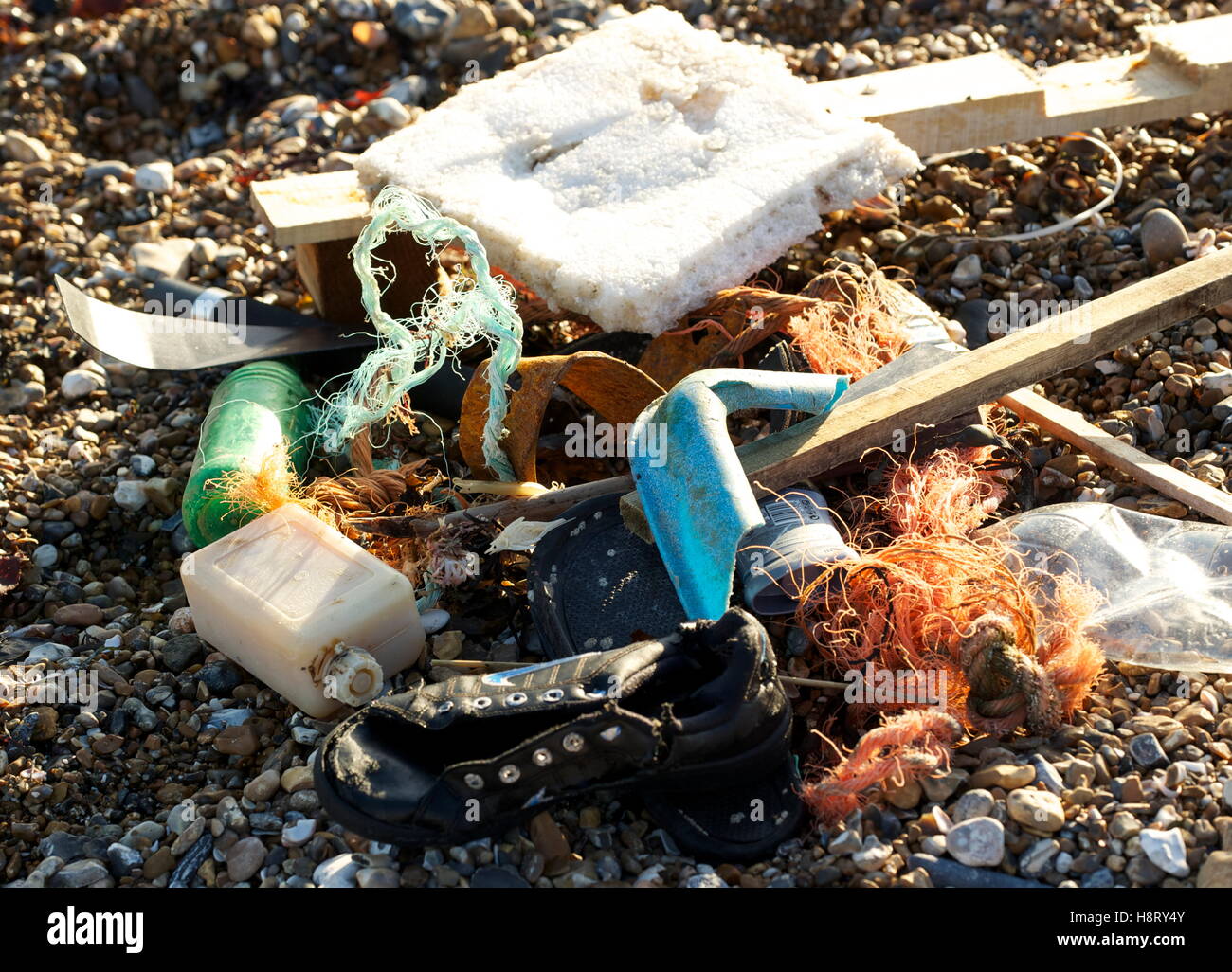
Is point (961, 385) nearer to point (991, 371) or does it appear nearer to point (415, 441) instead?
point (991, 371)

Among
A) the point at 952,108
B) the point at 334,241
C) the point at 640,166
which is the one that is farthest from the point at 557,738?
the point at 952,108

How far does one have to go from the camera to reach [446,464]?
4.09 metres

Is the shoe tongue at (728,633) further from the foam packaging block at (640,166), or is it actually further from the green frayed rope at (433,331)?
the foam packaging block at (640,166)

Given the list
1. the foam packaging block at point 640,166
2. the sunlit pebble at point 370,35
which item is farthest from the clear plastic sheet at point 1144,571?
the sunlit pebble at point 370,35

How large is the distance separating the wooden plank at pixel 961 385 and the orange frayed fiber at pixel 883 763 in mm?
845

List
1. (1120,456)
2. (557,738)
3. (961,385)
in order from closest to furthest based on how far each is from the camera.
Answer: (557,738)
(961,385)
(1120,456)

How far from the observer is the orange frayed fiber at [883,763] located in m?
2.81

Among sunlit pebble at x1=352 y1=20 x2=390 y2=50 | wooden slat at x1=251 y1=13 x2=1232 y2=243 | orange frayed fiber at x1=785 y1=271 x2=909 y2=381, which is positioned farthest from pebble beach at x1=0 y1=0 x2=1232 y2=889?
orange frayed fiber at x1=785 y1=271 x2=909 y2=381

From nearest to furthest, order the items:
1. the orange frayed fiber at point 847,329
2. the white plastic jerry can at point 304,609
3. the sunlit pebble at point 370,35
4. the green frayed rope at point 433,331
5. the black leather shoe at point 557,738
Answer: the black leather shoe at point 557,738
the white plastic jerry can at point 304,609
the green frayed rope at point 433,331
the orange frayed fiber at point 847,329
the sunlit pebble at point 370,35

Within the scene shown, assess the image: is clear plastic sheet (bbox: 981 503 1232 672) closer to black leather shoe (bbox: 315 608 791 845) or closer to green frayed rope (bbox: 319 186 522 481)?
black leather shoe (bbox: 315 608 791 845)

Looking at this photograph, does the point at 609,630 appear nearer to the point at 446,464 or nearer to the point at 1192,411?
the point at 446,464

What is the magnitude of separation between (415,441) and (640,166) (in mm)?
1276

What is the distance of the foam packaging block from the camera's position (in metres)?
4.00

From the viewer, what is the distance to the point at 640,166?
4.41 meters
